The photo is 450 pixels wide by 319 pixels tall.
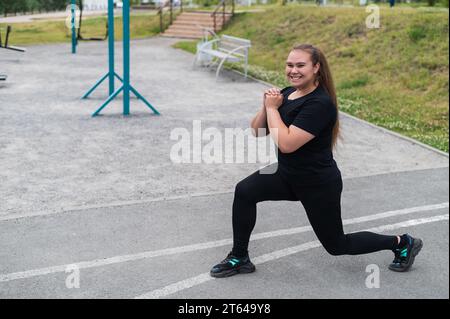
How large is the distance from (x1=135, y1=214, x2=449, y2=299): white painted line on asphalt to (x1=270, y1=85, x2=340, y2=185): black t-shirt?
2.84 feet

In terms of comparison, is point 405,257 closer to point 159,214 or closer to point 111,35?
point 159,214

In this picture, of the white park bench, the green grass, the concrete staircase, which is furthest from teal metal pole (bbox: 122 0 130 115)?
the concrete staircase

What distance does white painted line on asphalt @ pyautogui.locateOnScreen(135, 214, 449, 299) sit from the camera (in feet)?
11.9

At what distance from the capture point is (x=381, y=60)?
1317 centimetres

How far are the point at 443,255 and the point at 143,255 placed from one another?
1.89 metres

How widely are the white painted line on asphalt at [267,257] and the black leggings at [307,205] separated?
0.32m

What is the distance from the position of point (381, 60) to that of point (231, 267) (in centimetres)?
1020

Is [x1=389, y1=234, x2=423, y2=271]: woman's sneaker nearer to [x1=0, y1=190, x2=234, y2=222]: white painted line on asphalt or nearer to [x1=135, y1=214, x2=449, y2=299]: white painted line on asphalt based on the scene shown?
[x1=135, y1=214, x2=449, y2=299]: white painted line on asphalt

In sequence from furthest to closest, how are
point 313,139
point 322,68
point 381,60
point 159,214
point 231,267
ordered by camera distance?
point 381,60
point 159,214
point 231,267
point 313,139
point 322,68

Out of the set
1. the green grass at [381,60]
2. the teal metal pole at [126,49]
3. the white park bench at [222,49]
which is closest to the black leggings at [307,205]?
the green grass at [381,60]

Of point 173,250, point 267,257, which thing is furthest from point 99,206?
point 267,257

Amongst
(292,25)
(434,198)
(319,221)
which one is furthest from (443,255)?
(292,25)

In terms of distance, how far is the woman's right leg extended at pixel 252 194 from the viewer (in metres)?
3.51

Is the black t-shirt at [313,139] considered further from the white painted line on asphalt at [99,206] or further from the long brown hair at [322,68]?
the white painted line on asphalt at [99,206]
